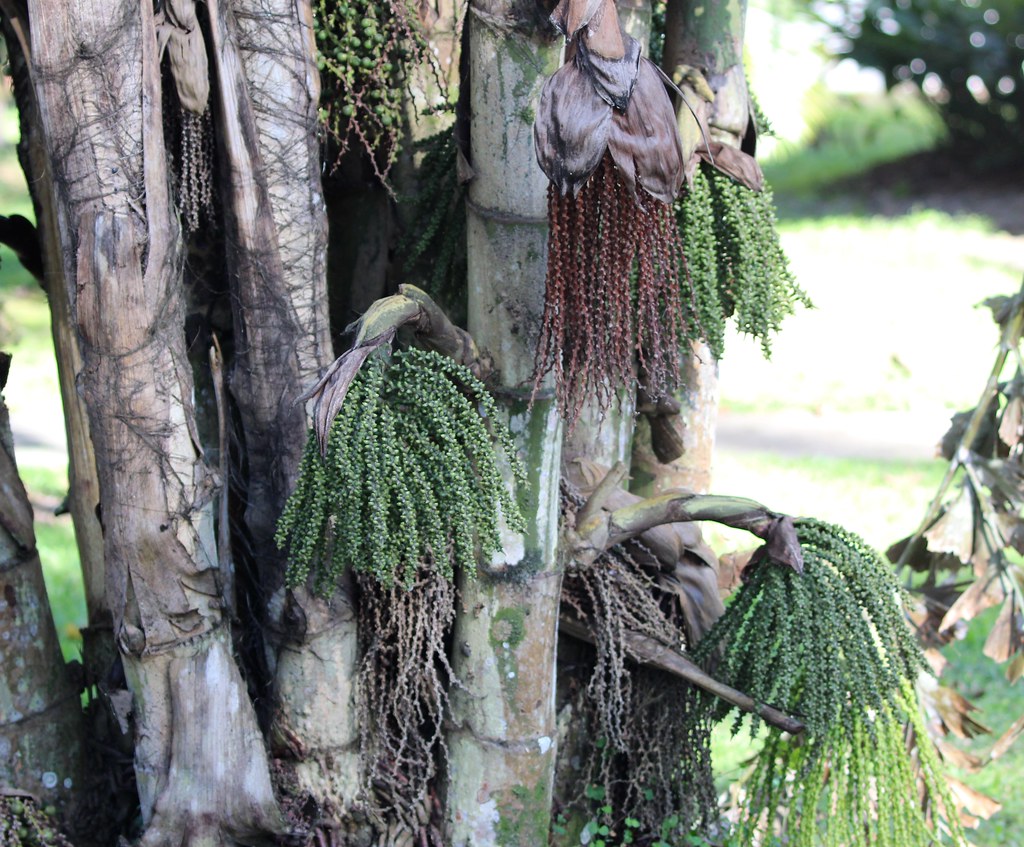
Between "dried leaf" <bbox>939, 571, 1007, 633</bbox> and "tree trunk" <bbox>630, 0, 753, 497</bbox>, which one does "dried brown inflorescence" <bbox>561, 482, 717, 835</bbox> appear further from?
"dried leaf" <bbox>939, 571, 1007, 633</bbox>

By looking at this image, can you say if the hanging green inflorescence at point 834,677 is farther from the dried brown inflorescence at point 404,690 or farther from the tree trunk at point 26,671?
the tree trunk at point 26,671

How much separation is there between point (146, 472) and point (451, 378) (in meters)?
0.56

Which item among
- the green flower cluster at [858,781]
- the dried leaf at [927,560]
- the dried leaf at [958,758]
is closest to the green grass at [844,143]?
the dried leaf at [927,560]

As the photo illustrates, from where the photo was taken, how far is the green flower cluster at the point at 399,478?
1779 millimetres

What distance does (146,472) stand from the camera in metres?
2.04

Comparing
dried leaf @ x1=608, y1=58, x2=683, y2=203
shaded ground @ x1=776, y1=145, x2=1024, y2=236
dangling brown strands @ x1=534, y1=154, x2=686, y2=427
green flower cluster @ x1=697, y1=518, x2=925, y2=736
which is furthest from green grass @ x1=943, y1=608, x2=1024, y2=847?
shaded ground @ x1=776, y1=145, x2=1024, y2=236

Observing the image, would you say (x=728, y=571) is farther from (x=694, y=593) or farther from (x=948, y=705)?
(x=948, y=705)

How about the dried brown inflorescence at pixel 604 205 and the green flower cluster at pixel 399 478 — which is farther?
the green flower cluster at pixel 399 478

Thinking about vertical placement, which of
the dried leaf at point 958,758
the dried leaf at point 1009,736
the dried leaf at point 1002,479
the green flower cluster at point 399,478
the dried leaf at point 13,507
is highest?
the green flower cluster at point 399,478

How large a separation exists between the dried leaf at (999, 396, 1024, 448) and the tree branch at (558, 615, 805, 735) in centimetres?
121

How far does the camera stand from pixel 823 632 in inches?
89.0

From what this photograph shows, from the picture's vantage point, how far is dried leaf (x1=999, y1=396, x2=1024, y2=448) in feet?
10.2

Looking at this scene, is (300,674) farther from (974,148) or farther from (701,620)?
(974,148)

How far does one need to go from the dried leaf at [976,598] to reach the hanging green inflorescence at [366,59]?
1841 millimetres
